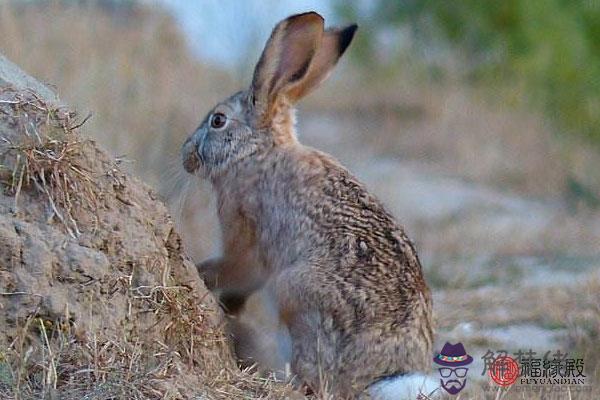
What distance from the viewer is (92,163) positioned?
4621 mm

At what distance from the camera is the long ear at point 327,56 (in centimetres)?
580

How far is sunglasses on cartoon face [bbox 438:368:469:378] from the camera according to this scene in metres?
5.36

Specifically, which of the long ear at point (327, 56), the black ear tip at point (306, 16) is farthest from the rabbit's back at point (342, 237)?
the black ear tip at point (306, 16)

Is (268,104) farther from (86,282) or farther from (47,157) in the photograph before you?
(86,282)

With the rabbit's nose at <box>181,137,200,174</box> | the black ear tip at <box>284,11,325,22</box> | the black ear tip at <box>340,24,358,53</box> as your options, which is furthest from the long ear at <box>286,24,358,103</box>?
the rabbit's nose at <box>181,137,200,174</box>

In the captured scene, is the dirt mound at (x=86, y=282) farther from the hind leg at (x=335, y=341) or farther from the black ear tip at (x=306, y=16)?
the black ear tip at (x=306, y=16)

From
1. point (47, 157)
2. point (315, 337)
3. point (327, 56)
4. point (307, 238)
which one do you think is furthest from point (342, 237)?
point (47, 157)

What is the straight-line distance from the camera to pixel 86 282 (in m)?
4.31

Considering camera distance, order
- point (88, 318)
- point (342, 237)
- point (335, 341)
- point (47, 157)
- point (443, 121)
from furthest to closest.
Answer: point (443, 121)
point (342, 237)
point (335, 341)
point (47, 157)
point (88, 318)

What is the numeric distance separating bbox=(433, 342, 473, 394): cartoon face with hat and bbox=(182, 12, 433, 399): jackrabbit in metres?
0.33

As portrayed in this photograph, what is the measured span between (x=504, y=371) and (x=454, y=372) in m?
0.28

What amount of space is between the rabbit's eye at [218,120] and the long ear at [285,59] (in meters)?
0.18

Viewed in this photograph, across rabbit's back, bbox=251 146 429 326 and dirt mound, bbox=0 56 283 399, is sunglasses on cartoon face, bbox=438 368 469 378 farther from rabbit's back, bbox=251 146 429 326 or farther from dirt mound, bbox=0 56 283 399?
dirt mound, bbox=0 56 283 399

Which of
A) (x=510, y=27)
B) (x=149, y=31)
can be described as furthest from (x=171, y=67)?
(x=510, y=27)
